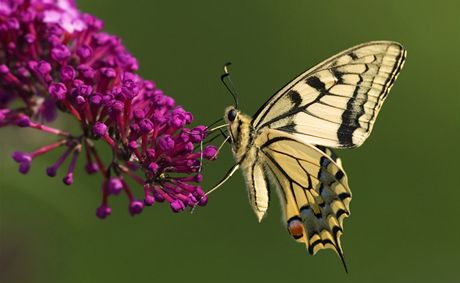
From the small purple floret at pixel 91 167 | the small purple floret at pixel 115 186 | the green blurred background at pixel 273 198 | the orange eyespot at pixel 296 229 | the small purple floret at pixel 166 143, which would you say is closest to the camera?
the small purple floret at pixel 166 143

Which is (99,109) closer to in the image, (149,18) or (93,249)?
(93,249)

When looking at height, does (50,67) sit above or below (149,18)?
below

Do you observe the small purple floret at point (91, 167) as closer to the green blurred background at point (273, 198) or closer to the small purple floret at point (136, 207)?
the small purple floret at point (136, 207)

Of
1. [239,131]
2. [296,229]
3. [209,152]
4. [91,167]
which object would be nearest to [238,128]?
[239,131]

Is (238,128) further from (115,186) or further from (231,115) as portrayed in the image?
(115,186)

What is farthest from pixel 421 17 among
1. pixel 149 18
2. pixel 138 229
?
pixel 138 229

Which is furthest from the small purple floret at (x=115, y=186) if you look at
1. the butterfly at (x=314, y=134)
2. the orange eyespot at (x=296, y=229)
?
the orange eyespot at (x=296, y=229)

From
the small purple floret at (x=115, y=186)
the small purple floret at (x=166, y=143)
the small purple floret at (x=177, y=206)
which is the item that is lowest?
the small purple floret at (x=177, y=206)
